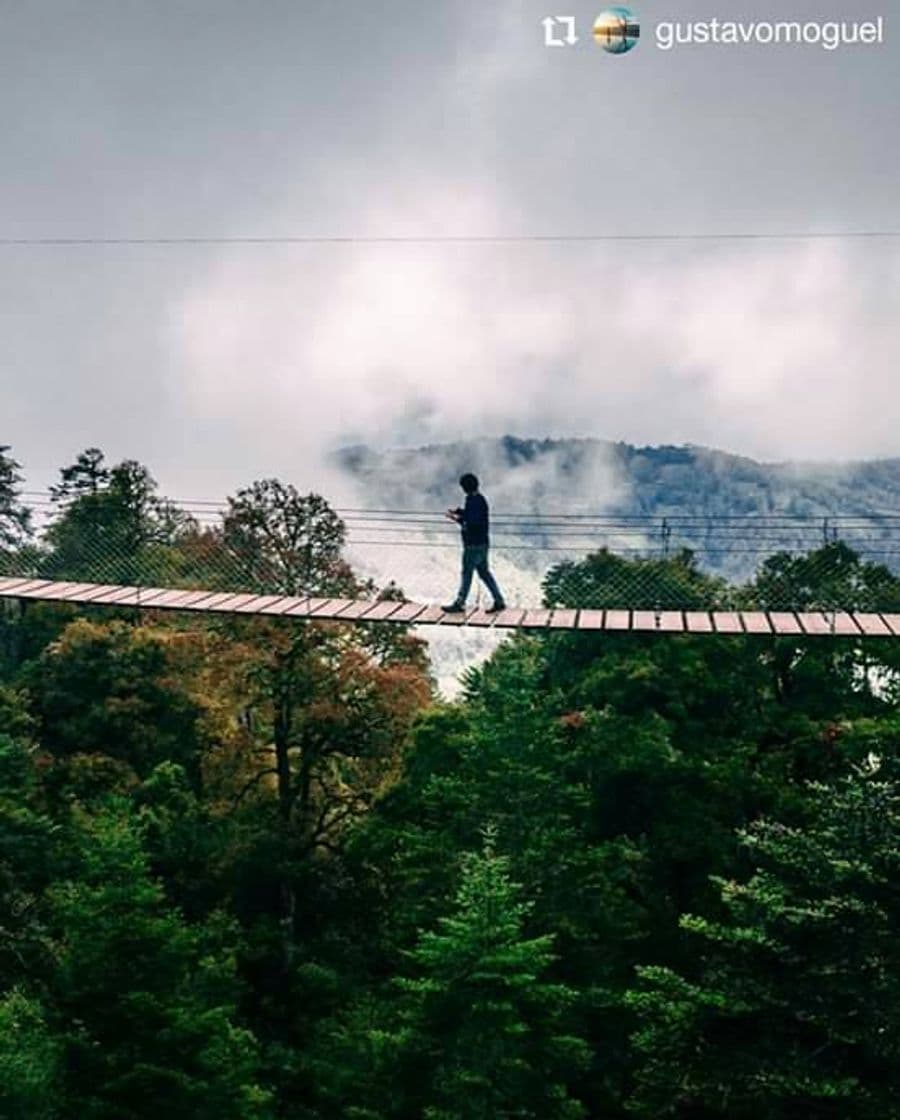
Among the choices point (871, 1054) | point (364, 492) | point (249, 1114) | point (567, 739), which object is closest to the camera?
point (871, 1054)

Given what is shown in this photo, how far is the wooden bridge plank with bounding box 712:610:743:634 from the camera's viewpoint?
21.4 feet

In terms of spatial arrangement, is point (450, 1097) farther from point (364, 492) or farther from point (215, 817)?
point (364, 492)

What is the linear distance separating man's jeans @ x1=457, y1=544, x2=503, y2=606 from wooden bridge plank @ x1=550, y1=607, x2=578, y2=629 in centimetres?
38

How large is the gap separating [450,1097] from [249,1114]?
174 cm

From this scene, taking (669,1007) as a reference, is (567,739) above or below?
above

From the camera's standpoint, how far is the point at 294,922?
12.7 meters

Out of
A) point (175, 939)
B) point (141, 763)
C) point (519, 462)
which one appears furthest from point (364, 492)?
point (175, 939)

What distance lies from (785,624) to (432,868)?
4.99 metres

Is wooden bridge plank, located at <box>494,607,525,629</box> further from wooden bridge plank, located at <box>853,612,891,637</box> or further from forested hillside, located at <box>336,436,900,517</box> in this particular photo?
forested hillside, located at <box>336,436,900,517</box>

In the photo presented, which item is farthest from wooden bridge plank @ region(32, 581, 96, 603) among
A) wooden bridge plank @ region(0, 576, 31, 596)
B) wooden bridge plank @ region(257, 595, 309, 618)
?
wooden bridge plank @ region(257, 595, 309, 618)

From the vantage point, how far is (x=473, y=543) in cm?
734

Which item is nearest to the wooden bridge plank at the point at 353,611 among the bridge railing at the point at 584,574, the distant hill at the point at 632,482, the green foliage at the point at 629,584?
the bridge railing at the point at 584,574

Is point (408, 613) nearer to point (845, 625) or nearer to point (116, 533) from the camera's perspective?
point (845, 625)

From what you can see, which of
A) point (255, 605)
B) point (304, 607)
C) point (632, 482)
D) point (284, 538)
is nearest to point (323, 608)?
point (304, 607)
